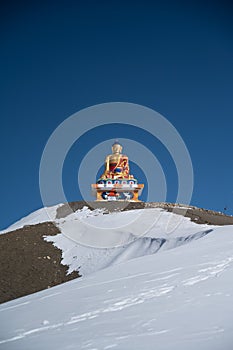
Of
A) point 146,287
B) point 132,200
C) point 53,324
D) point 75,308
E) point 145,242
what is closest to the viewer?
point 53,324

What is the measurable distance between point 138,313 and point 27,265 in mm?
10843

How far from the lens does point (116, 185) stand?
2917cm

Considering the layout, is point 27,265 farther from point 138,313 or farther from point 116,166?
point 116,166

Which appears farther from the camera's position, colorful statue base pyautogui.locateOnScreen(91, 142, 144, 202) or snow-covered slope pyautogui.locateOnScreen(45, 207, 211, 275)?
colorful statue base pyautogui.locateOnScreen(91, 142, 144, 202)

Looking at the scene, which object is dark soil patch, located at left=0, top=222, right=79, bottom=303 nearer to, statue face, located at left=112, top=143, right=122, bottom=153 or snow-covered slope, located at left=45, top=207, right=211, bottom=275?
snow-covered slope, located at left=45, top=207, right=211, bottom=275

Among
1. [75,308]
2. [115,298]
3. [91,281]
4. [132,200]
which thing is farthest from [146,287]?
[132,200]

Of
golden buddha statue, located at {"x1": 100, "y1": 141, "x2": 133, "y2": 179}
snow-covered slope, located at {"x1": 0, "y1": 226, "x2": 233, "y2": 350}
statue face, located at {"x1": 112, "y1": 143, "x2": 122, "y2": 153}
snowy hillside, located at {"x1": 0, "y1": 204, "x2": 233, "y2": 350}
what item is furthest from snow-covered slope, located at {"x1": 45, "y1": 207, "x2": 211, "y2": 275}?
statue face, located at {"x1": 112, "y1": 143, "x2": 122, "y2": 153}

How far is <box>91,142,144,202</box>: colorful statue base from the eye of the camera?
95.0ft

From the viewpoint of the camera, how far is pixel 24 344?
468 centimetres

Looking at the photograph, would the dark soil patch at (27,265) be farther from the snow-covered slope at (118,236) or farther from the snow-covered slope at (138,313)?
the snow-covered slope at (138,313)

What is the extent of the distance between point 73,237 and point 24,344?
569 inches

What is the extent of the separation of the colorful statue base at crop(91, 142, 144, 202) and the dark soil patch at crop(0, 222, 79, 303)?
9842 millimetres

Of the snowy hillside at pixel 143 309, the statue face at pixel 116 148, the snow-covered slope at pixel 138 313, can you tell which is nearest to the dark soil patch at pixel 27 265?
the snowy hillside at pixel 143 309

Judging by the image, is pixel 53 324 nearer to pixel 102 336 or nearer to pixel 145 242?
pixel 102 336
